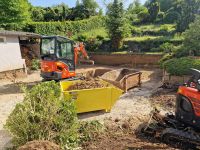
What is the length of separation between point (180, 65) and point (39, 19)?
26499 millimetres

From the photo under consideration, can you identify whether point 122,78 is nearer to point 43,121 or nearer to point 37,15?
point 43,121

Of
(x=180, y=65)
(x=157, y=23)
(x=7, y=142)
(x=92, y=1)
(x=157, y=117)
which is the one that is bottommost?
(x=7, y=142)

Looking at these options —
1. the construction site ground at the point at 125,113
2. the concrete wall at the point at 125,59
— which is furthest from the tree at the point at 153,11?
the construction site ground at the point at 125,113

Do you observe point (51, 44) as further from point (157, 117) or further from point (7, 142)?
point (157, 117)

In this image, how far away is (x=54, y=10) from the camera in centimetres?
3672

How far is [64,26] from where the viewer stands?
29.8 meters

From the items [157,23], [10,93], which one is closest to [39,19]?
[157,23]

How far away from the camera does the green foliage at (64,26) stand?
2675cm

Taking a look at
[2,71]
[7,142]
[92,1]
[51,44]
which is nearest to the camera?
[7,142]

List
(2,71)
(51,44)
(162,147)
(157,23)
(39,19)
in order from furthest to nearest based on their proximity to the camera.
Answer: (39,19) < (157,23) < (2,71) < (51,44) < (162,147)

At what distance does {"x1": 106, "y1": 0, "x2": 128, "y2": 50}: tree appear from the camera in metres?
21.8

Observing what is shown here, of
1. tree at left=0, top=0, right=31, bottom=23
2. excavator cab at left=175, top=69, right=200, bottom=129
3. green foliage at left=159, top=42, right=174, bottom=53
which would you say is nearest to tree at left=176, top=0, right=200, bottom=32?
green foliage at left=159, top=42, right=174, bottom=53

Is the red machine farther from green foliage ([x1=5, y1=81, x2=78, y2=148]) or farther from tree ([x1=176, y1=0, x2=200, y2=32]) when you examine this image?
tree ([x1=176, y1=0, x2=200, y2=32])

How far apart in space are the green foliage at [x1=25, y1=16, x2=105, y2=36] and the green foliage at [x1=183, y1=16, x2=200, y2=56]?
14.1m
